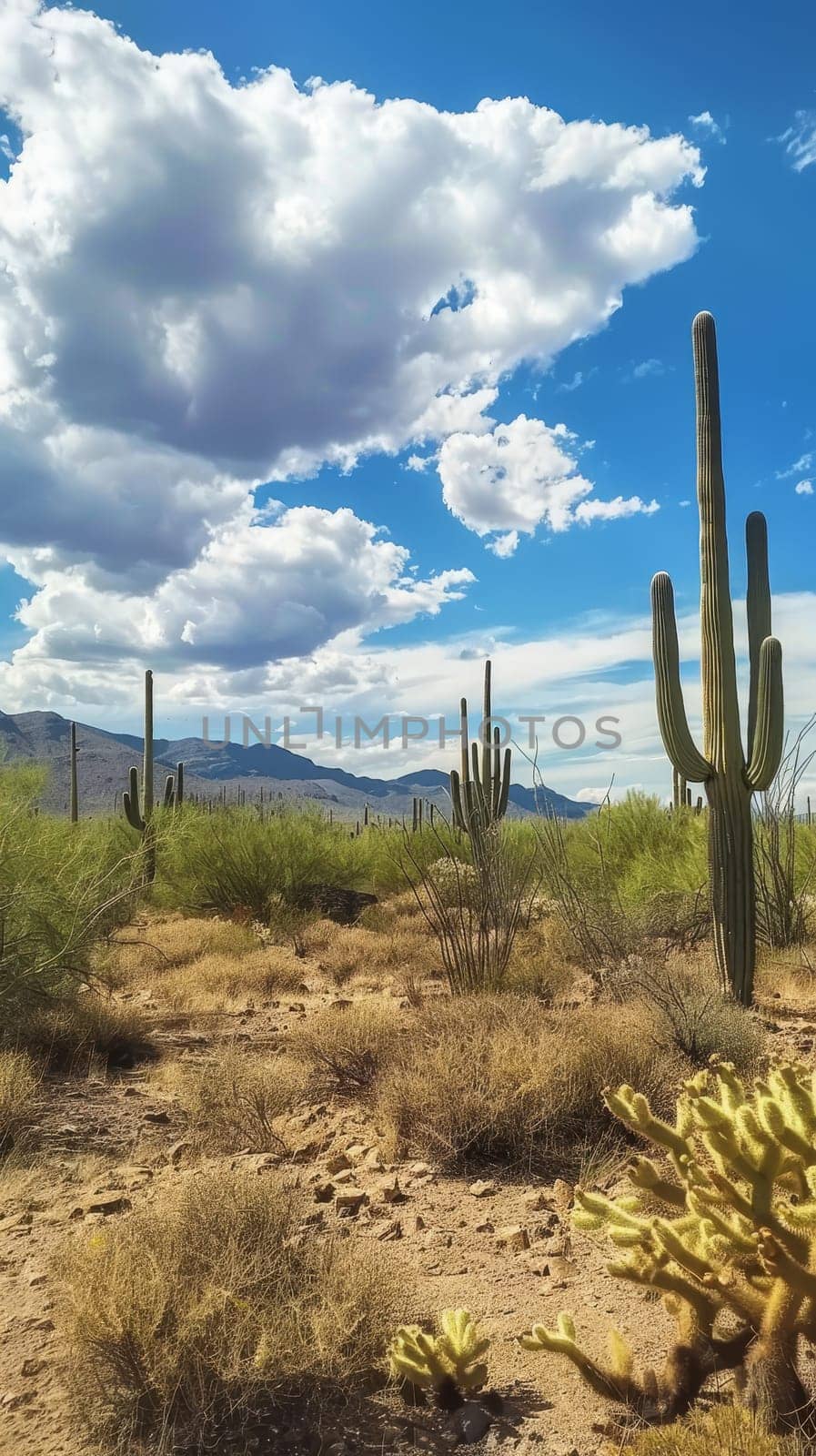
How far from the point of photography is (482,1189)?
182 inches

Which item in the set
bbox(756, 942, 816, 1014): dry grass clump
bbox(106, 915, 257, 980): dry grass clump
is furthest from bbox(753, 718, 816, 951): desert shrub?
bbox(106, 915, 257, 980): dry grass clump

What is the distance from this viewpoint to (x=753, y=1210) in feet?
7.70

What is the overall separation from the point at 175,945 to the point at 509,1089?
25.3 feet

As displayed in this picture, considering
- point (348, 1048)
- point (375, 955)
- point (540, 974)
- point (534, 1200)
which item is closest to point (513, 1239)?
point (534, 1200)

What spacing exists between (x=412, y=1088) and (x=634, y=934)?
17.3 ft

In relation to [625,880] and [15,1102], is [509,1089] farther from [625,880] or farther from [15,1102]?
[625,880]

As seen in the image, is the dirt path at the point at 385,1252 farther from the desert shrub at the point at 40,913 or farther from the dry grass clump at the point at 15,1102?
the desert shrub at the point at 40,913

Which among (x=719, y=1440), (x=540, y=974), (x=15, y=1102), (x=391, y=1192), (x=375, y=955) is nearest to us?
(x=719, y=1440)

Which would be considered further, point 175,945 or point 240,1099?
point 175,945

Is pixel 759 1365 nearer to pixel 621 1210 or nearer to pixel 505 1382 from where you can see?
pixel 621 1210

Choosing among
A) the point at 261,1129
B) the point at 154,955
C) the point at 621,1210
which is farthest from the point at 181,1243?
the point at 154,955

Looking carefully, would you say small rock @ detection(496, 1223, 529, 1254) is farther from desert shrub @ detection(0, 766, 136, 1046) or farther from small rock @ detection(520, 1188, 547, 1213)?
desert shrub @ detection(0, 766, 136, 1046)

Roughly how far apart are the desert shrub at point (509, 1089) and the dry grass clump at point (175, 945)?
5344 millimetres

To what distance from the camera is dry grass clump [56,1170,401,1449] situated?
108 inches
